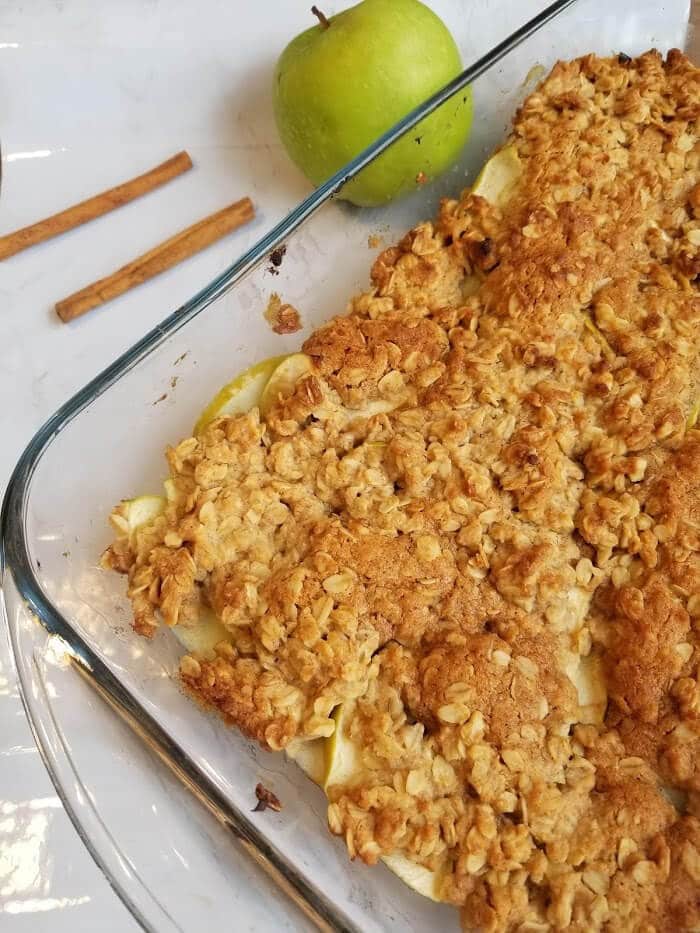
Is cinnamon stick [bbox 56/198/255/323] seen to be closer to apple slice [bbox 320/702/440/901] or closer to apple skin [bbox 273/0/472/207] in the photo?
apple skin [bbox 273/0/472/207]

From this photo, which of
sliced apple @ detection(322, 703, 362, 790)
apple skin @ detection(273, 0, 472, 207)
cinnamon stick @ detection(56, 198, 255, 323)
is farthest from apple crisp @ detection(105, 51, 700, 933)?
cinnamon stick @ detection(56, 198, 255, 323)

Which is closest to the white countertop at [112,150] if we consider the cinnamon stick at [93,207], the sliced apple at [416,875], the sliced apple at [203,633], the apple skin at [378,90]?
the cinnamon stick at [93,207]

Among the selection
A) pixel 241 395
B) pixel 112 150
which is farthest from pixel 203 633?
pixel 112 150

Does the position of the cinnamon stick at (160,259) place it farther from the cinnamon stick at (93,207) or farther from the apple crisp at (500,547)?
the apple crisp at (500,547)

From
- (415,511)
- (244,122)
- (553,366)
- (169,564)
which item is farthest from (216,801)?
(244,122)

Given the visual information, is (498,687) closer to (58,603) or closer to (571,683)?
(571,683)
